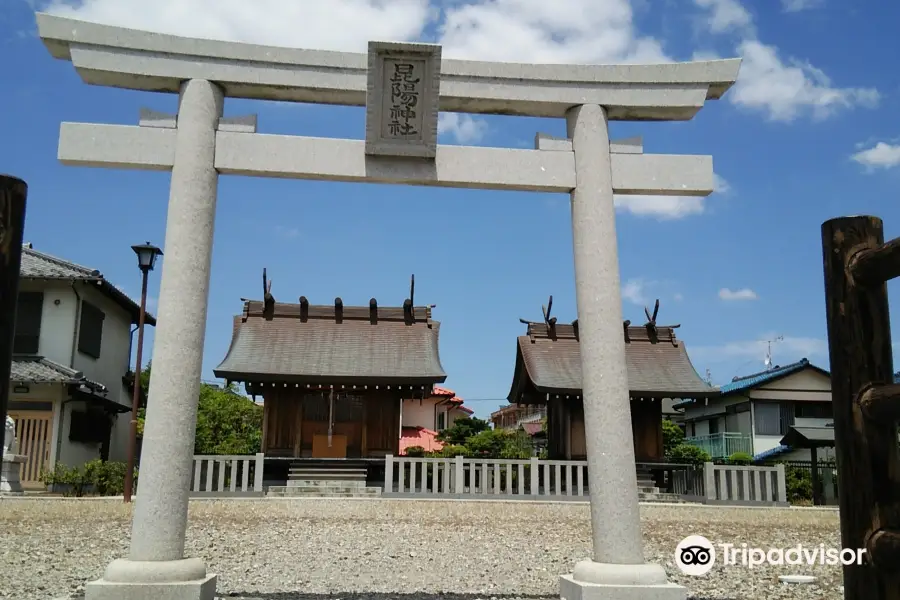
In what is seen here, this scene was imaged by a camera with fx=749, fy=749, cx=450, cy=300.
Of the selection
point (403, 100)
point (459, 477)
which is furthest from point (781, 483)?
point (403, 100)

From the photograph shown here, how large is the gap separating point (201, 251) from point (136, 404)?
32.6ft

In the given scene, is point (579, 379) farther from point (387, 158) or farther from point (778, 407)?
point (387, 158)

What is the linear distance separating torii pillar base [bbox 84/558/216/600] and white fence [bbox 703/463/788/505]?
1338 cm

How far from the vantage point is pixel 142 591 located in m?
5.36

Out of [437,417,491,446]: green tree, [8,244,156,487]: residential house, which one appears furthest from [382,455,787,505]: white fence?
[437,417,491,446]: green tree

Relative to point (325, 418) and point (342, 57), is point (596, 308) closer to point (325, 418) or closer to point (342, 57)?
point (342, 57)

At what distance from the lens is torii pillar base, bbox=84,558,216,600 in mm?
5336

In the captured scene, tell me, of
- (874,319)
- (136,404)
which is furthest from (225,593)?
(136,404)

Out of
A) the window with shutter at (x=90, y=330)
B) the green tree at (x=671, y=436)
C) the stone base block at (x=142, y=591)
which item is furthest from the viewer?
the green tree at (x=671, y=436)

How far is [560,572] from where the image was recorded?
7.44m

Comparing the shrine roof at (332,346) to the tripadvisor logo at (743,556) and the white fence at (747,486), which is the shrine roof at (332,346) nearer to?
the white fence at (747,486)

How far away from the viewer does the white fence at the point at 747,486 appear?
16.0 metres

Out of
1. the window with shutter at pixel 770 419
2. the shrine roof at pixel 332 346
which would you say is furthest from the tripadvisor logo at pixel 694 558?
the window with shutter at pixel 770 419

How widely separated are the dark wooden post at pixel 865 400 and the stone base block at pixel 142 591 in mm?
4401
